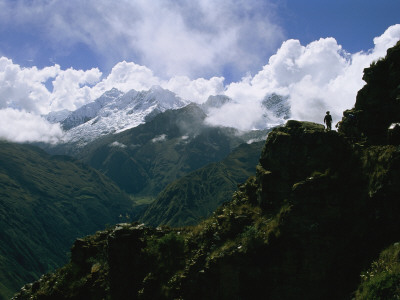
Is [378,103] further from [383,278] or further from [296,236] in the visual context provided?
[383,278]

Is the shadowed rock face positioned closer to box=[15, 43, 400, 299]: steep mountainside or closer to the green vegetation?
box=[15, 43, 400, 299]: steep mountainside

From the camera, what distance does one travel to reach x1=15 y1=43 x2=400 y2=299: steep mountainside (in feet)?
61.4

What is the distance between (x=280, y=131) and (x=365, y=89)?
7288 mm

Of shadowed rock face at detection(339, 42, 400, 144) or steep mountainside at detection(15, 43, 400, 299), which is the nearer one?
steep mountainside at detection(15, 43, 400, 299)

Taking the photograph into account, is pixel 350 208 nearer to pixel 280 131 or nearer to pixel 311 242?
pixel 311 242

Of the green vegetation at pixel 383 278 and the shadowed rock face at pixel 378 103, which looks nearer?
the green vegetation at pixel 383 278

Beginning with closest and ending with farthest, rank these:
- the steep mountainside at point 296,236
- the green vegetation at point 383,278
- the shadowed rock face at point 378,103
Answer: the green vegetation at point 383,278, the steep mountainside at point 296,236, the shadowed rock face at point 378,103

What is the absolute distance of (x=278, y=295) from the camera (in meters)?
20.1

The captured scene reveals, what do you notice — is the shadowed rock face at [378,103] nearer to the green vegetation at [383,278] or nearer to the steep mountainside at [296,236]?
the steep mountainside at [296,236]

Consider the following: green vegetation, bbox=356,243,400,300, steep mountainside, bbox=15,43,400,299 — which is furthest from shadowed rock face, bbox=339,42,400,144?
green vegetation, bbox=356,243,400,300

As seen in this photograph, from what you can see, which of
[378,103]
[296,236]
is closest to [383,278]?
[296,236]

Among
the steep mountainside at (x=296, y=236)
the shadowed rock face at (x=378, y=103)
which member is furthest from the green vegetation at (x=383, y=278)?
the shadowed rock face at (x=378, y=103)

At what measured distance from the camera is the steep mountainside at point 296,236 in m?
18.7

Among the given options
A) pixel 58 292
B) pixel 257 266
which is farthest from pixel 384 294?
pixel 58 292
